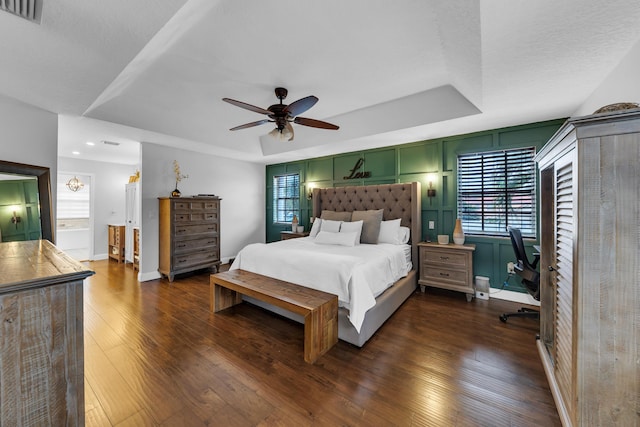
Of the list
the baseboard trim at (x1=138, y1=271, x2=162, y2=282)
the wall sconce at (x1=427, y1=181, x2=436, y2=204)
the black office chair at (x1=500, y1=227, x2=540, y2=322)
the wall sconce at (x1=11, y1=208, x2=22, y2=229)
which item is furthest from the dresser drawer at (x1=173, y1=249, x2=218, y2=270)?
the black office chair at (x1=500, y1=227, x2=540, y2=322)

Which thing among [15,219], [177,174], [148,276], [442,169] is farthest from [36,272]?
[442,169]

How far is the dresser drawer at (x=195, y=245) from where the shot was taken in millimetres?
4464

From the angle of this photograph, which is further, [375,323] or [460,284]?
[460,284]

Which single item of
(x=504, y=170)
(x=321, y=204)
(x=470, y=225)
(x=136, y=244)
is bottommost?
(x=136, y=244)

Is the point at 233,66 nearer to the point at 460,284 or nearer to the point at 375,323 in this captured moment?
the point at 375,323

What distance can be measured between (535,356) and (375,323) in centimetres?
140

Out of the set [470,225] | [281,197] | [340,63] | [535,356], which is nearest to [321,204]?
[281,197]

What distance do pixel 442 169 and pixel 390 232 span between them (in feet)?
4.45

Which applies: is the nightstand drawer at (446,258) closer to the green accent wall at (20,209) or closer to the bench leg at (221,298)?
the bench leg at (221,298)

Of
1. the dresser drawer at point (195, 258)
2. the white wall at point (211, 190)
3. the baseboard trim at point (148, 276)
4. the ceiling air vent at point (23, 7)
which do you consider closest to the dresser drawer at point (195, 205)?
the white wall at point (211, 190)

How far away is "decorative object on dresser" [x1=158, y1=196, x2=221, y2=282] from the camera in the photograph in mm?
4375

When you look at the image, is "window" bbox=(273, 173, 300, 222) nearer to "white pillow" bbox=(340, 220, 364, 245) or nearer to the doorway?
"white pillow" bbox=(340, 220, 364, 245)

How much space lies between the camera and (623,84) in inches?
72.1

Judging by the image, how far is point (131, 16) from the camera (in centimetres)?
147
